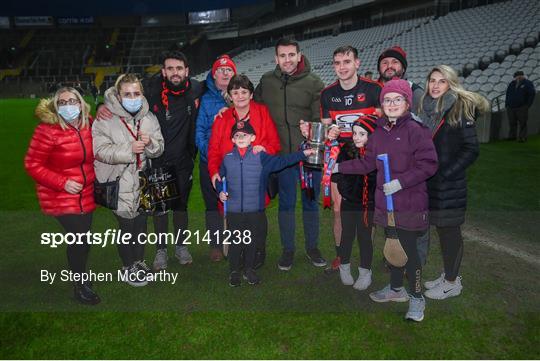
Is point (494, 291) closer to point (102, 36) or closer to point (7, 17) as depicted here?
point (102, 36)

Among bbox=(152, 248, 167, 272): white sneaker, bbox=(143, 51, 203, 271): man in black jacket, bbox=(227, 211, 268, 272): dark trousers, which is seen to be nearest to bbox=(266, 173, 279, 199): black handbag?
bbox=(227, 211, 268, 272): dark trousers

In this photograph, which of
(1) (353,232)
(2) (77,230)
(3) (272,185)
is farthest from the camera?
(3) (272,185)

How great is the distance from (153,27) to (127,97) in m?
51.6

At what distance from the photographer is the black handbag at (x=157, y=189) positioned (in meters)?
3.67

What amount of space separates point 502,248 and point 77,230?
4061 mm

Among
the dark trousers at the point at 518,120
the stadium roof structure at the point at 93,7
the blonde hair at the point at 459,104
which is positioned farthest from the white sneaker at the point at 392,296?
the stadium roof structure at the point at 93,7

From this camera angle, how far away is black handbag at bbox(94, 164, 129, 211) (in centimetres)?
343

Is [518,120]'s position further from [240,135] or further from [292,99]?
[240,135]

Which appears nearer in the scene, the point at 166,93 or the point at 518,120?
the point at 166,93

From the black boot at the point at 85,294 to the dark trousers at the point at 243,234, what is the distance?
112 cm

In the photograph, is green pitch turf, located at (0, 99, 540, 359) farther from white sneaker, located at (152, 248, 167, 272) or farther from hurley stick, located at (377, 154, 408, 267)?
hurley stick, located at (377, 154, 408, 267)

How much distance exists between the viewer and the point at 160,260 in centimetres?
414

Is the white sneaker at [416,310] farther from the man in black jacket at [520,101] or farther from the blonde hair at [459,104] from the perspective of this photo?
the man in black jacket at [520,101]

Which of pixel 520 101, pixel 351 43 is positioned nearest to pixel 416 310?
pixel 520 101
